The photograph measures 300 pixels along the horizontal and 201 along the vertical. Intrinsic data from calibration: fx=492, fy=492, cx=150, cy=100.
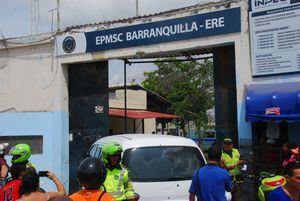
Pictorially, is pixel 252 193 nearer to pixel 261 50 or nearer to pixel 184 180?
pixel 261 50

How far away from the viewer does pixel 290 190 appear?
12.7 feet

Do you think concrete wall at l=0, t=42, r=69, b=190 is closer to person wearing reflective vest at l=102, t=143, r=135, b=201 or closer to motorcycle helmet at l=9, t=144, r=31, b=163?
motorcycle helmet at l=9, t=144, r=31, b=163

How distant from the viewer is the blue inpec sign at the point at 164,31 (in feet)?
35.1

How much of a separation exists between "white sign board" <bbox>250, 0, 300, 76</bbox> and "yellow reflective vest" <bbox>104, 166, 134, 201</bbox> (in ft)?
18.0

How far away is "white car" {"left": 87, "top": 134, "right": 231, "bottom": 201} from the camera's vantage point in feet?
21.6

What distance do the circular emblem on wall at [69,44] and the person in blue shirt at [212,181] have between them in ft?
26.5

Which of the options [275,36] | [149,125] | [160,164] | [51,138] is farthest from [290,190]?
[149,125]

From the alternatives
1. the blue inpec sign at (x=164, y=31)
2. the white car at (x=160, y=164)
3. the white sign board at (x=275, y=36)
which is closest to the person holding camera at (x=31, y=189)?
the white car at (x=160, y=164)

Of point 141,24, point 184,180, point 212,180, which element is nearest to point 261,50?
point 141,24

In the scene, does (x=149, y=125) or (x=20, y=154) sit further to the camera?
(x=149, y=125)

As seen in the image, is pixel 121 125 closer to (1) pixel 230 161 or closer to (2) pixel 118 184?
(1) pixel 230 161

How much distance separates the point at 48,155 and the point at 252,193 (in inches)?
224

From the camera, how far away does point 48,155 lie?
13227mm

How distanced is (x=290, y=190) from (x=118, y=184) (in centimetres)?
200
